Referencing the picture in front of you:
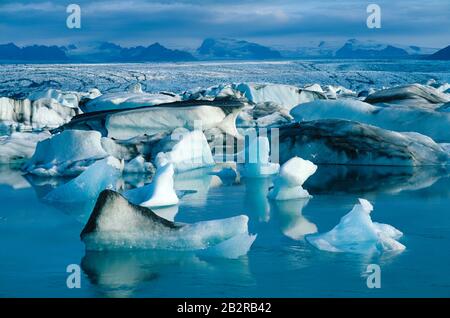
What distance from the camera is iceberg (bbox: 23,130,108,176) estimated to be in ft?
25.0

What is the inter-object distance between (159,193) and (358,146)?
3.46 meters

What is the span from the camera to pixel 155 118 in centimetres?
1040

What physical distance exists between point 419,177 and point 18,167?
413 centimetres

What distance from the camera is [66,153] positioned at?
7.88 m

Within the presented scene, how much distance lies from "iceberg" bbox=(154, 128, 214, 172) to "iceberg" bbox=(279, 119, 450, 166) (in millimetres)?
826

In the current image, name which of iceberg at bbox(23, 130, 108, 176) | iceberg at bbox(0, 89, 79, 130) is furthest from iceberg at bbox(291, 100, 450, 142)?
iceberg at bbox(0, 89, 79, 130)

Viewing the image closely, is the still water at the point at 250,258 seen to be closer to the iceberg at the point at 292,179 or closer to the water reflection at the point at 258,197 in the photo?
the water reflection at the point at 258,197

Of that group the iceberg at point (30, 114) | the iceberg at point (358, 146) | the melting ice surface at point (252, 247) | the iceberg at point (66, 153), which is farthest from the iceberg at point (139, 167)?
the iceberg at point (30, 114)

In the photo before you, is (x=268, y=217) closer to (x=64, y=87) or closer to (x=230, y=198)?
(x=230, y=198)

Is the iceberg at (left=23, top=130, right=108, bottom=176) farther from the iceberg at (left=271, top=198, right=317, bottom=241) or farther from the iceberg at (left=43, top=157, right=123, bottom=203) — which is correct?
the iceberg at (left=271, top=198, right=317, bottom=241)

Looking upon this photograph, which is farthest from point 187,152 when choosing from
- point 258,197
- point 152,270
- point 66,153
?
point 152,270

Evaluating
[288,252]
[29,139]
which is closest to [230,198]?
[288,252]

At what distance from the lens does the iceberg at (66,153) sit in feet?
25.0
